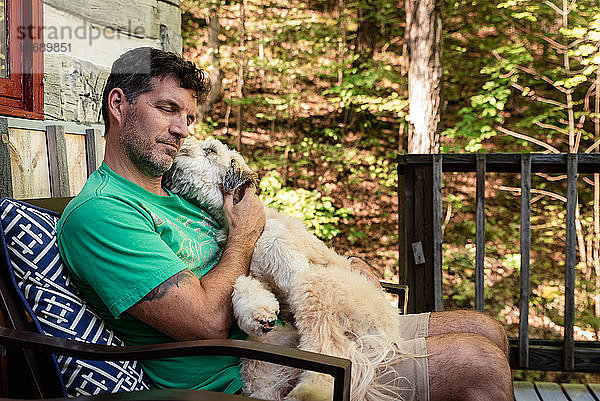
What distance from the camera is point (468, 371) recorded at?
56.1 inches

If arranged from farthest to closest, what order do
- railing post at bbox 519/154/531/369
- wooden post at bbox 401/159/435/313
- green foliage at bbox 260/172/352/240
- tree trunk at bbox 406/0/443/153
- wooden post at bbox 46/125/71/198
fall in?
green foliage at bbox 260/172/352/240, tree trunk at bbox 406/0/443/153, wooden post at bbox 401/159/435/313, railing post at bbox 519/154/531/369, wooden post at bbox 46/125/71/198

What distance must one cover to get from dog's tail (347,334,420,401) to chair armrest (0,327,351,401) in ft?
0.83

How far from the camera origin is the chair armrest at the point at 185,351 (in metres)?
1.16

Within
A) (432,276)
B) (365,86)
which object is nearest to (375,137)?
(365,86)

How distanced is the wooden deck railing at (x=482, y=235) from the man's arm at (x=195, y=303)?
166 cm

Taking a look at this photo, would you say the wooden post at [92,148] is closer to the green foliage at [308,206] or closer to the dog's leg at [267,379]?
the dog's leg at [267,379]

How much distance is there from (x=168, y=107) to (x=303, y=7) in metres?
6.45

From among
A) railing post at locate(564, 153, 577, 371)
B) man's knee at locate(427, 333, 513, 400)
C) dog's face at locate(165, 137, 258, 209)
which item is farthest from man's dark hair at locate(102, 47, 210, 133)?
railing post at locate(564, 153, 577, 371)

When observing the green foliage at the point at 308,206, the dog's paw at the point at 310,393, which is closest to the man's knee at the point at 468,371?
the dog's paw at the point at 310,393

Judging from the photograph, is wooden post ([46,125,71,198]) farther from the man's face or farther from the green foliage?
the green foliage

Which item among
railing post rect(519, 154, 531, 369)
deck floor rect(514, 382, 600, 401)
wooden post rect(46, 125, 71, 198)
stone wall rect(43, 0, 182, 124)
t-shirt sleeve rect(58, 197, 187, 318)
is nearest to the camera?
t-shirt sleeve rect(58, 197, 187, 318)

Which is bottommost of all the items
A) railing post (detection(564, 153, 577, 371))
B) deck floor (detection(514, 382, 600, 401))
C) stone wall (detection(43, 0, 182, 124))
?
deck floor (detection(514, 382, 600, 401))

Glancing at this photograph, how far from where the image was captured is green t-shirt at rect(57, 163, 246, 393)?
4.31 feet

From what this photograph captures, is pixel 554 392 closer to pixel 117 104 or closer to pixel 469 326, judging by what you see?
pixel 469 326
